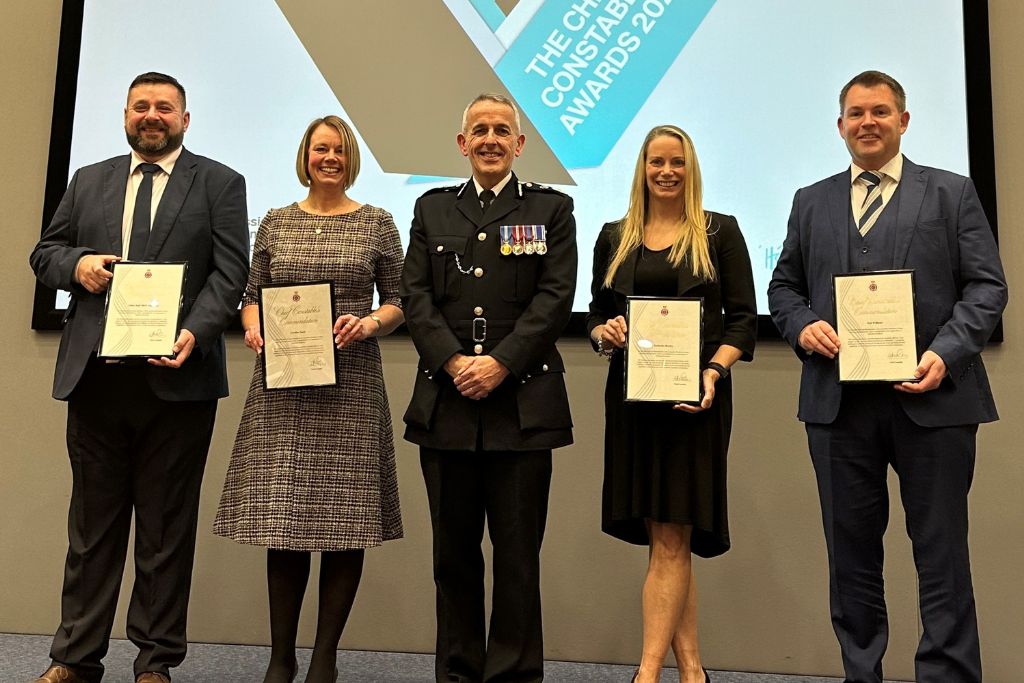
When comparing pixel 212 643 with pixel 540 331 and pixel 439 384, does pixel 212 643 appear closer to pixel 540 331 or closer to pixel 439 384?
pixel 439 384

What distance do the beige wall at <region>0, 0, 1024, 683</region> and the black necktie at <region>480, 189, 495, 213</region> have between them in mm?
1048

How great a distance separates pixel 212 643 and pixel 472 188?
2047mm

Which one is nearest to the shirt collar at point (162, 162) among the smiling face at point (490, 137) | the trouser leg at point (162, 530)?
the trouser leg at point (162, 530)

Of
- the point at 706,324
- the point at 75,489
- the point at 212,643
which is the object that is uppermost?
the point at 706,324

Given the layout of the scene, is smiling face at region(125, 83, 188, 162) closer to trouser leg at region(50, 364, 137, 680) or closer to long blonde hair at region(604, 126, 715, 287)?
trouser leg at region(50, 364, 137, 680)

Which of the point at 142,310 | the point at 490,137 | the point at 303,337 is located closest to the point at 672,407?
the point at 490,137

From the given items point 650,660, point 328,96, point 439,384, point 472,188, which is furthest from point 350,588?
point 328,96

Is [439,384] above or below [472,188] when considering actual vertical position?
below

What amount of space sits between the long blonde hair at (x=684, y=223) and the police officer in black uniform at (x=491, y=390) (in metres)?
0.18

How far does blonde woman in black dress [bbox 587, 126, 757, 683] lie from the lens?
2469 millimetres

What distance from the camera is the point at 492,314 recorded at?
96.1 inches

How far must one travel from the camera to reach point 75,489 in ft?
8.84

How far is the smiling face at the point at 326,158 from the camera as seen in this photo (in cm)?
270

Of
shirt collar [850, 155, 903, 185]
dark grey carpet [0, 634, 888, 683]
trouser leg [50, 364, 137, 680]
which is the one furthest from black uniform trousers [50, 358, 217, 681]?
shirt collar [850, 155, 903, 185]
